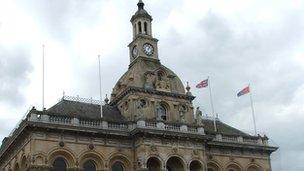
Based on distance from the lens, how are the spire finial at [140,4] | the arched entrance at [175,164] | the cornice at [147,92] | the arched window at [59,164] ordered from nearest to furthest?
the arched window at [59,164], the arched entrance at [175,164], the cornice at [147,92], the spire finial at [140,4]

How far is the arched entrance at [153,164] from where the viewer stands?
184 ft

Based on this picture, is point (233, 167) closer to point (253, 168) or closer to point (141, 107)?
point (253, 168)

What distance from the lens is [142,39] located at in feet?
218

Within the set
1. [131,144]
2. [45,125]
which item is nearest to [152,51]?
[131,144]

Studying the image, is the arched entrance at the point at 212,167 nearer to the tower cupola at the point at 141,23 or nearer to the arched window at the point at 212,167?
the arched window at the point at 212,167

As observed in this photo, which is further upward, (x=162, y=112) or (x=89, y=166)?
(x=162, y=112)

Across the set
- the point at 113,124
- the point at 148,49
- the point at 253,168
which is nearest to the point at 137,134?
the point at 113,124

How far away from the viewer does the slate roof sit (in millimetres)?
57406

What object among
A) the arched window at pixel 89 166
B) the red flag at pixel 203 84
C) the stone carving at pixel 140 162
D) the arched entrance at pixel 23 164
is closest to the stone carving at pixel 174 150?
the stone carving at pixel 140 162

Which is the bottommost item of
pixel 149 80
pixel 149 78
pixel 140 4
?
pixel 149 80

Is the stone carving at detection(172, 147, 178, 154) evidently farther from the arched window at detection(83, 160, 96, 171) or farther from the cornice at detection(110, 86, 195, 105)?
the arched window at detection(83, 160, 96, 171)

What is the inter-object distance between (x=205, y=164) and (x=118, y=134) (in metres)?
9.51

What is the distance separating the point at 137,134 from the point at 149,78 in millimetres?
8697

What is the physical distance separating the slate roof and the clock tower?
703 cm
